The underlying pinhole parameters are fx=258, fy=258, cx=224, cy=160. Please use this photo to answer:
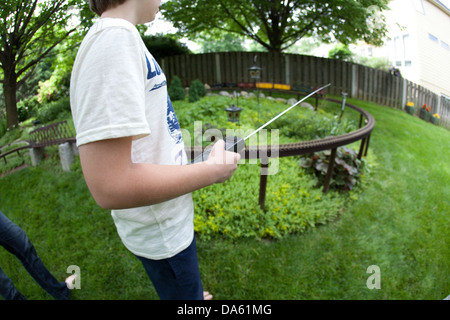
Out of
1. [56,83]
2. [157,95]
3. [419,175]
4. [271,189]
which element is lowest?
[271,189]

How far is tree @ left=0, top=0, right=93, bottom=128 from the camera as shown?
1734 mm

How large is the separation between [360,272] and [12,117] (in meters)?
4.05

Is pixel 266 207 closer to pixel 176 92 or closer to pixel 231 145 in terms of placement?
pixel 231 145

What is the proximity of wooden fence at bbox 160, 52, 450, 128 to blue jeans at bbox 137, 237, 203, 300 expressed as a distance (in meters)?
1.24

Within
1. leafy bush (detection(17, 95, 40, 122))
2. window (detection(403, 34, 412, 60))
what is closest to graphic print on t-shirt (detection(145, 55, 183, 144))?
window (detection(403, 34, 412, 60))

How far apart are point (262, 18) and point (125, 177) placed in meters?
6.26

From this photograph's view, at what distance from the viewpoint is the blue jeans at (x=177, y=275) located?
943 mm

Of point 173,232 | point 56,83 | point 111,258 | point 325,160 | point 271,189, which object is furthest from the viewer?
point 56,83

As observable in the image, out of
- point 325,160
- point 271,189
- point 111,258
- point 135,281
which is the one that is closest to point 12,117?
point 111,258

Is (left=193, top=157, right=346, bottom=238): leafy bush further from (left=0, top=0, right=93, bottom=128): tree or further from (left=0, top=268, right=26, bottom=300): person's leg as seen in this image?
(left=0, top=0, right=93, bottom=128): tree

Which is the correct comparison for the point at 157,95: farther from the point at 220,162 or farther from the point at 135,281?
the point at 135,281

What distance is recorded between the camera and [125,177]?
54 cm

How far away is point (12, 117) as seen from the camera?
10.3 ft

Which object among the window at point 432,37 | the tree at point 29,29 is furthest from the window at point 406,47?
the tree at point 29,29
